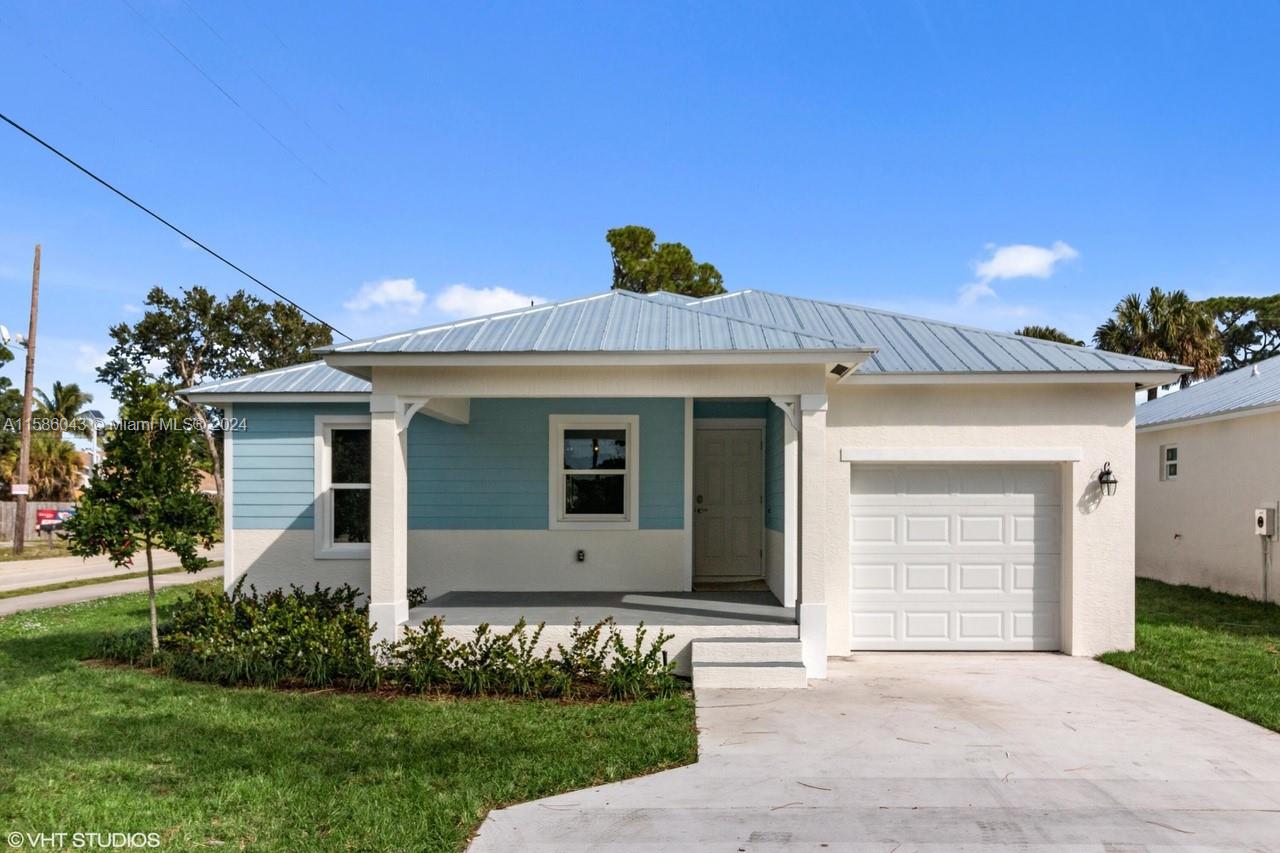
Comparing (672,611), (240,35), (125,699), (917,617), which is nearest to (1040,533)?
(917,617)

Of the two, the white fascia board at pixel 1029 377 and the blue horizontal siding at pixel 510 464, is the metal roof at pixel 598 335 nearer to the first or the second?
the white fascia board at pixel 1029 377

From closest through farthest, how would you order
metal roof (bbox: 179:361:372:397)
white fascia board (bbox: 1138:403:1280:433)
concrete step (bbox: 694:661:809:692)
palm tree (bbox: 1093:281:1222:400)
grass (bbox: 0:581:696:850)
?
grass (bbox: 0:581:696:850) < concrete step (bbox: 694:661:809:692) < metal roof (bbox: 179:361:372:397) < white fascia board (bbox: 1138:403:1280:433) < palm tree (bbox: 1093:281:1222:400)

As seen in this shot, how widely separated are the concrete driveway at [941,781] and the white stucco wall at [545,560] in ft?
10.8

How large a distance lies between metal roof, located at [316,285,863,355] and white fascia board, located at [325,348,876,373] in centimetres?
5

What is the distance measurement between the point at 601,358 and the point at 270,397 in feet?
17.5

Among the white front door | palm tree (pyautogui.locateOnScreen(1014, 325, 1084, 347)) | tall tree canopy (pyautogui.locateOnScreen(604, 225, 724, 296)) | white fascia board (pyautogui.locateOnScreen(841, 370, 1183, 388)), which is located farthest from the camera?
palm tree (pyautogui.locateOnScreen(1014, 325, 1084, 347))

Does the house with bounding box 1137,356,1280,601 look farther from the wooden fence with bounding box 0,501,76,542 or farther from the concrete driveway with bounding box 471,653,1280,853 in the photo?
the wooden fence with bounding box 0,501,76,542

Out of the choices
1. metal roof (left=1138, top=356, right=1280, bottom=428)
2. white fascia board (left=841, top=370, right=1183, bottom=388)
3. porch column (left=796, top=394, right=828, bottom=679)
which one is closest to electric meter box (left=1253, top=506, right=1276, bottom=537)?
metal roof (left=1138, top=356, right=1280, bottom=428)

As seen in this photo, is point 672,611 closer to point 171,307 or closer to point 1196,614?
point 1196,614

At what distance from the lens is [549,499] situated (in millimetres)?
10492

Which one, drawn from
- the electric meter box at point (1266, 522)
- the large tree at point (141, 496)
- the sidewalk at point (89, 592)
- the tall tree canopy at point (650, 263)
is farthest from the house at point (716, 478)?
the tall tree canopy at point (650, 263)

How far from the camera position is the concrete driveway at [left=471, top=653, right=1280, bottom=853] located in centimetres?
427

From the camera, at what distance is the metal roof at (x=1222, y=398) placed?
522 inches

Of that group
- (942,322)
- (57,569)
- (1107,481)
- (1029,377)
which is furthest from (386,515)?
(57,569)
